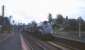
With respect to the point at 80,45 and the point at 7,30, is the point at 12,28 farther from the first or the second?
the point at 80,45

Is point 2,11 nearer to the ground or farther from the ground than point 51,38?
farther from the ground

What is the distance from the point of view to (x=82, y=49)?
71.7 feet

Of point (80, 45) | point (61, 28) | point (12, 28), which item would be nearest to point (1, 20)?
point (12, 28)

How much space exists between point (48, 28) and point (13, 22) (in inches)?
4837

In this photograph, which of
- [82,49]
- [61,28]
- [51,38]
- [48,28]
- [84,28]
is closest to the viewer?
[82,49]

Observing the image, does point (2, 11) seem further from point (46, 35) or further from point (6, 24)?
point (46, 35)

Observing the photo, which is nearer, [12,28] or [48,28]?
[48,28]

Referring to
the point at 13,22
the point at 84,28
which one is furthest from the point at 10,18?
the point at 84,28

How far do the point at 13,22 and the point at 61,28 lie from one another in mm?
82770

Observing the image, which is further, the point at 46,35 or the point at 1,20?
the point at 1,20

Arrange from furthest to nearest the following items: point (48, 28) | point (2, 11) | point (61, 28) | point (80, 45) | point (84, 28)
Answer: point (2, 11) → point (61, 28) → point (84, 28) → point (48, 28) → point (80, 45)

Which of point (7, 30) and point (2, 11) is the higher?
point (2, 11)

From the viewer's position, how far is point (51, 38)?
4838cm

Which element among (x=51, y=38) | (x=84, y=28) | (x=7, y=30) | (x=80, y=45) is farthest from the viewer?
(x=7, y=30)
